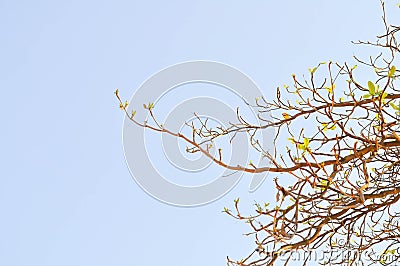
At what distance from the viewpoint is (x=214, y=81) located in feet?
8.30

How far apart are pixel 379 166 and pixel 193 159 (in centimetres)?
75

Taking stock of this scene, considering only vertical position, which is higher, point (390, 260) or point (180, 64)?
point (180, 64)

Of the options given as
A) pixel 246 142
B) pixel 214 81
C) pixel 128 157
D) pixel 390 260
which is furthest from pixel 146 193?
pixel 390 260

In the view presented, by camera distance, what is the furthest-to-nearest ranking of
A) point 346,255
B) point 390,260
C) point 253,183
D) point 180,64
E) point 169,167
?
point 180,64 < point 169,167 < point 390,260 < point 346,255 < point 253,183

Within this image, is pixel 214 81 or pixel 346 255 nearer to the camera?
pixel 346 255

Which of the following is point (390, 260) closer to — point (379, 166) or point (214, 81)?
point (379, 166)

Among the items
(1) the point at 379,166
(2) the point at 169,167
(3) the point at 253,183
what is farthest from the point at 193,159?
(1) the point at 379,166

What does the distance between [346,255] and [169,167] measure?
84 centimetres

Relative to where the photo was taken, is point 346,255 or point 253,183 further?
point 346,255

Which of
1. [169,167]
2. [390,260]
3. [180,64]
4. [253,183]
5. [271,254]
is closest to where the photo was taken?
[271,254]

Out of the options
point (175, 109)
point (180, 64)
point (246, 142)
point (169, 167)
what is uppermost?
point (180, 64)

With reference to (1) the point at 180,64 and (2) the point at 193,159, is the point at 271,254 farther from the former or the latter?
(1) the point at 180,64

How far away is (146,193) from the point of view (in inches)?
84.4

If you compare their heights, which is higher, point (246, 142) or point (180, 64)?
point (180, 64)
